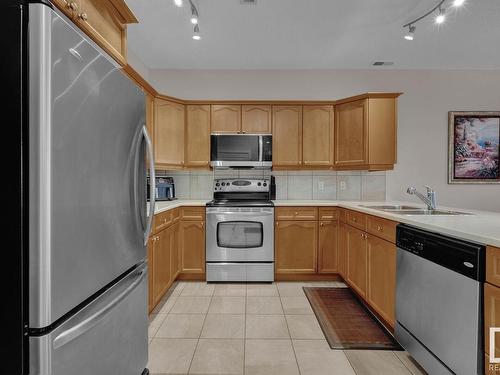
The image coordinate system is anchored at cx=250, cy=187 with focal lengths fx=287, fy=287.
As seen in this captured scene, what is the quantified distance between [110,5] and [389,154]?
117 inches

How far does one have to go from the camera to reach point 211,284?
3254mm

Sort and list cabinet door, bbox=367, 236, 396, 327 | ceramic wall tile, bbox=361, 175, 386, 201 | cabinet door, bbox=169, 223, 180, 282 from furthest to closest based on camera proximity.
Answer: ceramic wall tile, bbox=361, 175, 386, 201 → cabinet door, bbox=169, 223, 180, 282 → cabinet door, bbox=367, 236, 396, 327

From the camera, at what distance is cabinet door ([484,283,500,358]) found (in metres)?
1.17

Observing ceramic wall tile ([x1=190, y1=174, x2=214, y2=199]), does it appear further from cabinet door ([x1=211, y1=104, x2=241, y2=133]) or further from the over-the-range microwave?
cabinet door ([x1=211, y1=104, x2=241, y2=133])

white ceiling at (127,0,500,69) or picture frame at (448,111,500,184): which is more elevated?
white ceiling at (127,0,500,69)

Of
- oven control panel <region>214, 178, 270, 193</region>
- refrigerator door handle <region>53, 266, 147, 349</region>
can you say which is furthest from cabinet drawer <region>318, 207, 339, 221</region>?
refrigerator door handle <region>53, 266, 147, 349</region>

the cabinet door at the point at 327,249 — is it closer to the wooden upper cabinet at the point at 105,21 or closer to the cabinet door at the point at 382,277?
the cabinet door at the point at 382,277

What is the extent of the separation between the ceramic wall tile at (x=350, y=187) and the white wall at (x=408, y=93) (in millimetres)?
403

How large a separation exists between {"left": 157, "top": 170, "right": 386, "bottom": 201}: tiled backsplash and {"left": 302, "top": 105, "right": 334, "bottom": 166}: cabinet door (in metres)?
0.29

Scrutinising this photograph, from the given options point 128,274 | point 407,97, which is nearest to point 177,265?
point 128,274

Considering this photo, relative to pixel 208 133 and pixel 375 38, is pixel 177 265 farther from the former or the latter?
pixel 375 38

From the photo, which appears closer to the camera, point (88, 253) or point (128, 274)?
point (88, 253)

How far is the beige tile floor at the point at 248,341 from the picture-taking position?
1.79m

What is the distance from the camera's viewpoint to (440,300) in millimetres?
1491
